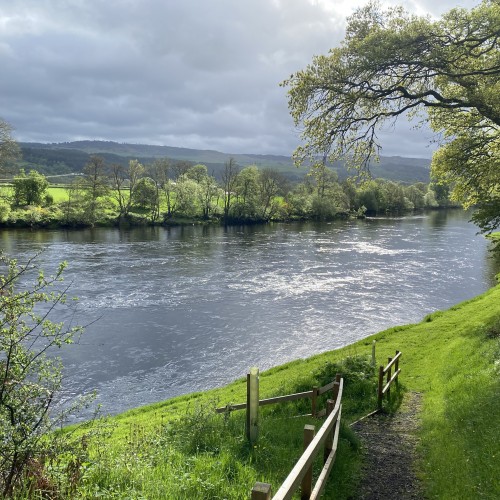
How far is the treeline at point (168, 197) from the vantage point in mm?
83125

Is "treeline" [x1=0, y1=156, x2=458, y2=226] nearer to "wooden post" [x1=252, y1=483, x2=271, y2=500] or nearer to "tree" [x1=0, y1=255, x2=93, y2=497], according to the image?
"tree" [x1=0, y1=255, x2=93, y2=497]

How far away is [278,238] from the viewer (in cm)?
7375

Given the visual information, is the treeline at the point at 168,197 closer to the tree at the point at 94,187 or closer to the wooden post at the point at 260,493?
the tree at the point at 94,187

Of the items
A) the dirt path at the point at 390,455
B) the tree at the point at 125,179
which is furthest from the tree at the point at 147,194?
the dirt path at the point at 390,455

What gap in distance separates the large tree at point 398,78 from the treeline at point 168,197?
53.7m

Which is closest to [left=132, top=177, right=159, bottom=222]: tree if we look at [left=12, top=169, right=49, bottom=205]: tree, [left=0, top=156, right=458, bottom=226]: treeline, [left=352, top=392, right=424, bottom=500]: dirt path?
[left=0, top=156, right=458, bottom=226]: treeline

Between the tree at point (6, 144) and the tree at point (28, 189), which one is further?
the tree at point (28, 189)

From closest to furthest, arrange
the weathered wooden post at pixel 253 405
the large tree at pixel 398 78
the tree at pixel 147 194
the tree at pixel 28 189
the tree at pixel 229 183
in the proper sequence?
the weathered wooden post at pixel 253 405 < the large tree at pixel 398 78 < the tree at pixel 28 189 < the tree at pixel 147 194 < the tree at pixel 229 183

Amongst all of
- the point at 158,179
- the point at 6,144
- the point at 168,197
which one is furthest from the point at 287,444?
the point at 158,179

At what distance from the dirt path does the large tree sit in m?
10.5

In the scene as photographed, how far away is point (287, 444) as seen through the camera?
346 inches

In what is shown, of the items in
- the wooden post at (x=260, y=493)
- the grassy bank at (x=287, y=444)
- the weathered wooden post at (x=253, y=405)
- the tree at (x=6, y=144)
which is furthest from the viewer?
the tree at (x=6, y=144)

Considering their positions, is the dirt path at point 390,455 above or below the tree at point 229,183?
below

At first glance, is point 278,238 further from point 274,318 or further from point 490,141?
point 490,141
